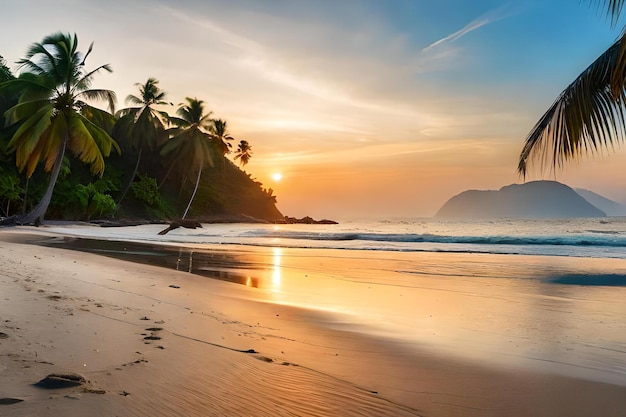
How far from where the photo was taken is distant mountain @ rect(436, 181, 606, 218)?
5758 inches

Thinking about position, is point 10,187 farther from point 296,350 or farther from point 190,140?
point 296,350

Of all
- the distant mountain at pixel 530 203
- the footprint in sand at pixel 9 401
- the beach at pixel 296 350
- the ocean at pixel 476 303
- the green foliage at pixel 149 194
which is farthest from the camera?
the distant mountain at pixel 530 203

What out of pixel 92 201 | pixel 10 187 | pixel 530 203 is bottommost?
pixel 92 201

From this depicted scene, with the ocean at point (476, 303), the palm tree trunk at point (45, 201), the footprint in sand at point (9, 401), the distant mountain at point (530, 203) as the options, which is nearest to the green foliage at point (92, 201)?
the palm tree trunk at point (45, 201)

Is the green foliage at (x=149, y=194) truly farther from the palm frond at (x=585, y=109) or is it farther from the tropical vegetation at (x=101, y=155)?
the palm frond at (x=585, y=109)

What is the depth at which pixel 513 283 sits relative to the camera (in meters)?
8.94

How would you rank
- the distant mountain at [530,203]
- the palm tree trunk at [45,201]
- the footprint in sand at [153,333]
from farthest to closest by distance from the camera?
the distant mountain at [530,203], the palm tree trunk at [45,201], the footprint in sand at [153,333]

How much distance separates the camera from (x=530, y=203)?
5871 inches

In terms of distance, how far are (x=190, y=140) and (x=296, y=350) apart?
137 feet

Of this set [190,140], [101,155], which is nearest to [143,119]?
[190,140]

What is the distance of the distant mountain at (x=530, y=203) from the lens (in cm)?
14625

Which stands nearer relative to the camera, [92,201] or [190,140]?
[92,201]

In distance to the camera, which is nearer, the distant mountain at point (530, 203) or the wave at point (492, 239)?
the wave at point (492, 239)

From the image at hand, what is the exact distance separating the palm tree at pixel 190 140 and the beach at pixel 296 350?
3637cm
